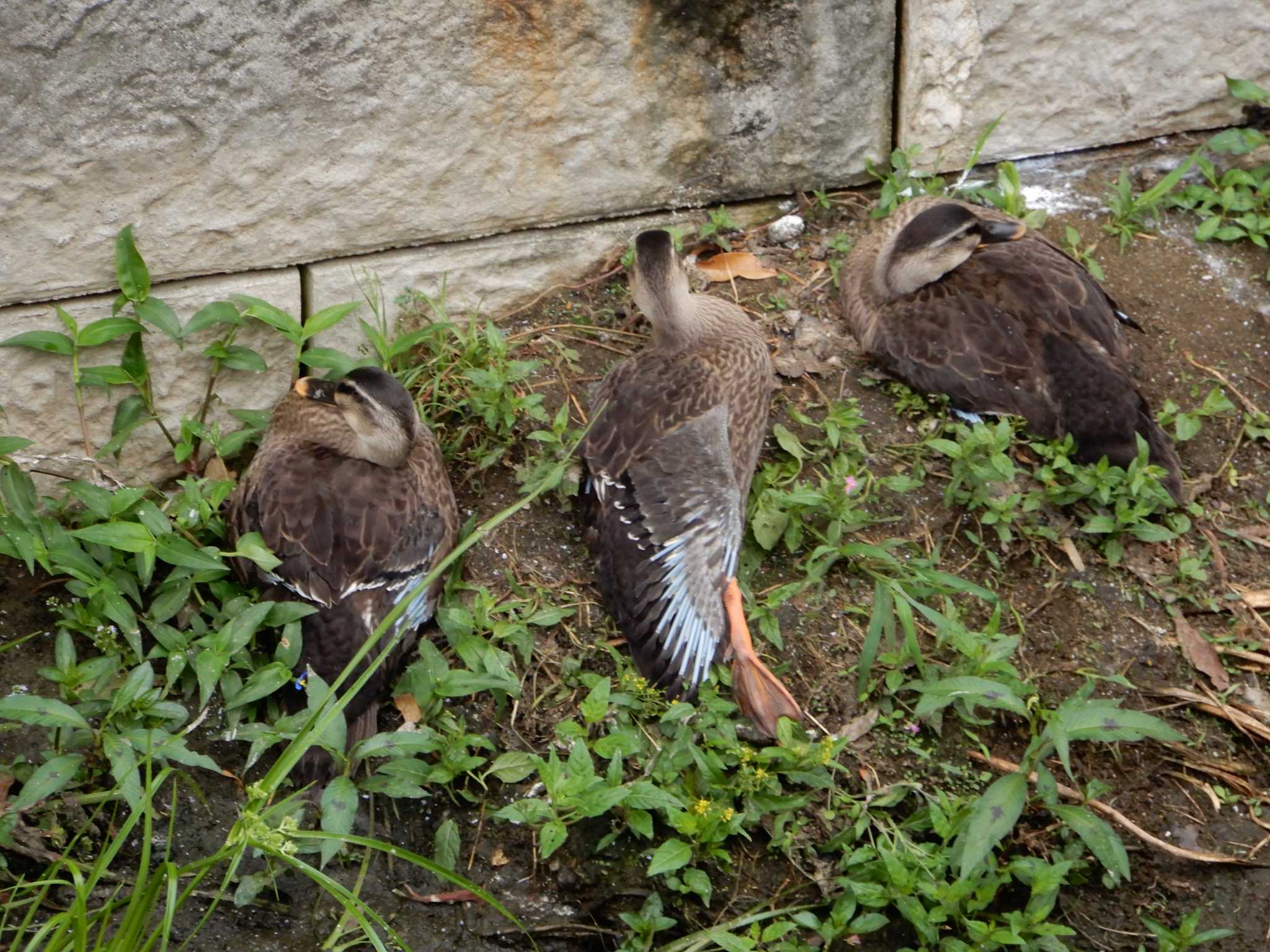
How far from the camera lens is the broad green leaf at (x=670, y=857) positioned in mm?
→ 3742

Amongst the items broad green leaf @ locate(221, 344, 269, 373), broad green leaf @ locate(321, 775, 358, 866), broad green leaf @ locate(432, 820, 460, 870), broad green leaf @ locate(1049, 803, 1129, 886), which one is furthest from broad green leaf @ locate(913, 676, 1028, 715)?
broad green leaf @ locate(221, 344, 269, 373)

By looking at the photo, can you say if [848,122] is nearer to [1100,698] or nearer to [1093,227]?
[1093,227]

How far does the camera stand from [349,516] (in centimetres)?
444

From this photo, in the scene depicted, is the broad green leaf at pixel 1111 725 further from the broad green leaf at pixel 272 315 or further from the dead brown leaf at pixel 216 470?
the dead brown leaf at pixel 216 470

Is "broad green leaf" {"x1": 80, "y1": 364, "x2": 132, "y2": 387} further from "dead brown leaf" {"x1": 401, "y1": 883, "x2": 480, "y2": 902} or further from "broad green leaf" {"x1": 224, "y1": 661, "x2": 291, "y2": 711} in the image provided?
"dead brown leaf" {"x1": 401, "y1": 883, "x2": 480, "y2": 902}

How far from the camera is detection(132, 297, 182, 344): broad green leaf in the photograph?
4.47 m

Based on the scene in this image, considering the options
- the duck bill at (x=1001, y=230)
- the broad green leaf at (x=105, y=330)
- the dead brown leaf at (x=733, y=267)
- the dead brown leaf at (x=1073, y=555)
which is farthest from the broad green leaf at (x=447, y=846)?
the duck bill at (x=1001, y=230)

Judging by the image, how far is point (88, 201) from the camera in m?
4.41

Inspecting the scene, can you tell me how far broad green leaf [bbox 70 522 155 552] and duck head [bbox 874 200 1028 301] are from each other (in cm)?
292

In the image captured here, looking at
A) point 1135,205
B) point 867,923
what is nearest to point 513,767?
point 867,923

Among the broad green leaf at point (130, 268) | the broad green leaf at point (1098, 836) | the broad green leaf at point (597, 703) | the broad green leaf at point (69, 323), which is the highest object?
the broad green leaf at point (130, 268)

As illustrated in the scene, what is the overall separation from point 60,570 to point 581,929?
78.7 inches

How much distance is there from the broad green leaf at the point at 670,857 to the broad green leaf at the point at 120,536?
1792 mm

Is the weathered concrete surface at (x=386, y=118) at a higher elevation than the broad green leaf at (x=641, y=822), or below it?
higher
